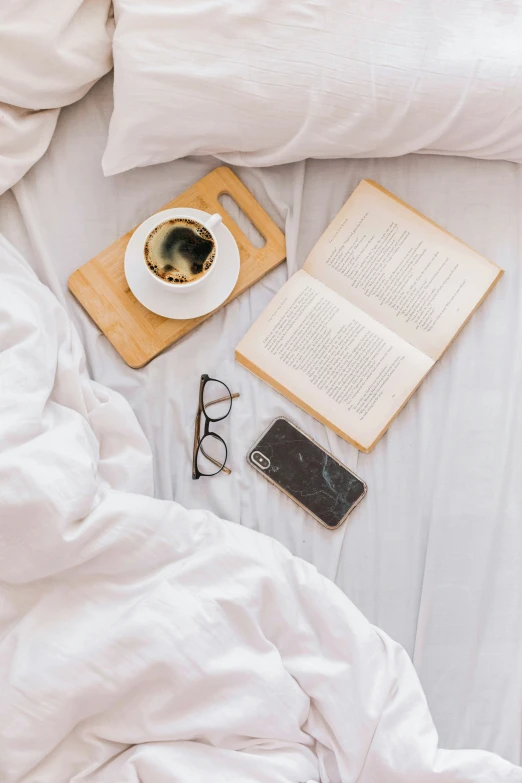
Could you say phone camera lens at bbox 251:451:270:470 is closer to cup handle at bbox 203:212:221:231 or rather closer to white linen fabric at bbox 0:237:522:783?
white linen fabric at bbox 0:237:522:783

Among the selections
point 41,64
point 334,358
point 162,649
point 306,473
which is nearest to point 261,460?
point 306,473

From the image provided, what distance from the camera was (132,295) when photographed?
85cm

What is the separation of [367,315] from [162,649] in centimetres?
47

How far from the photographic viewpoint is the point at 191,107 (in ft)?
2.60

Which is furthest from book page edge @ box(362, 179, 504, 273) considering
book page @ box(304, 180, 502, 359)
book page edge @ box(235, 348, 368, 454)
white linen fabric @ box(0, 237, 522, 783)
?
white linen fabric @ box(0, 237, 522, 783)

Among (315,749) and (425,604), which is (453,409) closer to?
(425,604)

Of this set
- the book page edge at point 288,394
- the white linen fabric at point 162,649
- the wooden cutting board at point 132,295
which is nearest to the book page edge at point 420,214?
the wooden cutting board at point 132,295

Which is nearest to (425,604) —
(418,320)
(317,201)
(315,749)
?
(315,749)

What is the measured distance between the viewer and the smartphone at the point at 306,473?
0.80m

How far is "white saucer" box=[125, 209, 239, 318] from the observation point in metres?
0.83

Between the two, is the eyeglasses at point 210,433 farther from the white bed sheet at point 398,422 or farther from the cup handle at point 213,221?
the cup handle at point 213,221

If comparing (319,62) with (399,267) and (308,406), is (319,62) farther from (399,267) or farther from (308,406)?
(308,406)

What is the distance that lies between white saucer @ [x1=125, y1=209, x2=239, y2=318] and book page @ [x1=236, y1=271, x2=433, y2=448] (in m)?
0.06

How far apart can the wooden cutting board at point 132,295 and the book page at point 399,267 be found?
2.6 inches
